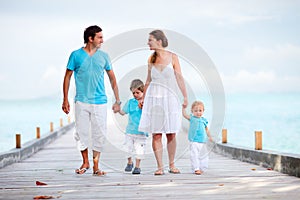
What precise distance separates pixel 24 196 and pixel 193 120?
2.49m

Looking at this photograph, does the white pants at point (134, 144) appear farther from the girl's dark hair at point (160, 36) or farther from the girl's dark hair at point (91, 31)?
the girl's dark hair at point (91, 31)

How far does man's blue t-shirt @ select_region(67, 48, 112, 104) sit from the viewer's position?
6.08 m

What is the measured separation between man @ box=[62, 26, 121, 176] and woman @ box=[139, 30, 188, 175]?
398mm

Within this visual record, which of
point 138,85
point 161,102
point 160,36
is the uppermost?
point 160,36

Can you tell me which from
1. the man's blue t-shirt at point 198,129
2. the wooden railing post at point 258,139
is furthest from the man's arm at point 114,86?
the wooden railing post at point 258,139

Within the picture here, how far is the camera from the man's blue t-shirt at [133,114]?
21.6ft

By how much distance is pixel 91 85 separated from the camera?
6062 millimetres

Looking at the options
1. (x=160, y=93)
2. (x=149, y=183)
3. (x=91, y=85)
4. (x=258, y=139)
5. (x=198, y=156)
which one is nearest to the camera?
(x=149, y=183)

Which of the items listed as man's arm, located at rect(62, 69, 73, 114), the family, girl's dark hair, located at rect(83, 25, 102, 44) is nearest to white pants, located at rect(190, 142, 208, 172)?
the family

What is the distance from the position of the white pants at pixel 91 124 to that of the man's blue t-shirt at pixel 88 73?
0.08 metres

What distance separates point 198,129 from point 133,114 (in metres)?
0.81

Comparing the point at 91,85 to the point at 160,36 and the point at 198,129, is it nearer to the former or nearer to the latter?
the point at 160,36

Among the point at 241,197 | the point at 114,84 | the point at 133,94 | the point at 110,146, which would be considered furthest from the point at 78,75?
the point at 110,146

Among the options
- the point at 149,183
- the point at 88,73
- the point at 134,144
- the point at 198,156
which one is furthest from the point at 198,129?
the point at 88,73
